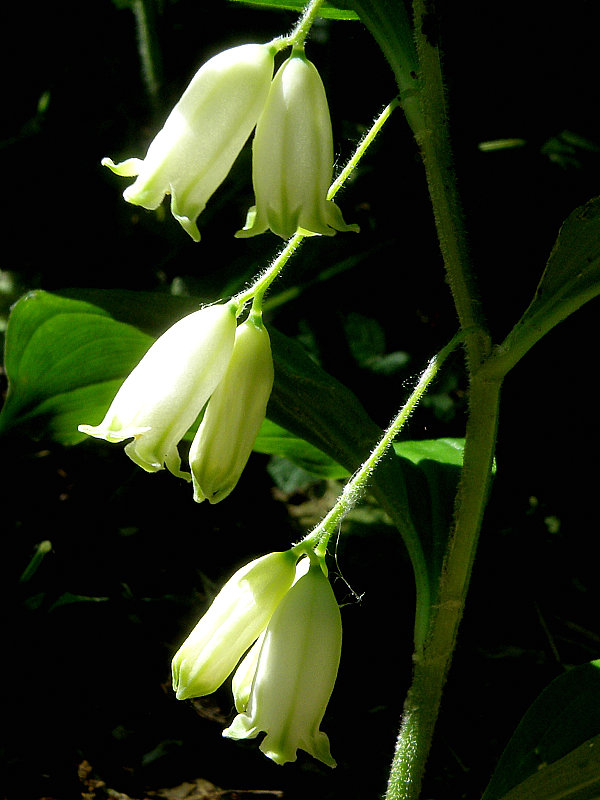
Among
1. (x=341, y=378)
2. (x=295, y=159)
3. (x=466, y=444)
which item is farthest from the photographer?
(x=341, y=378)

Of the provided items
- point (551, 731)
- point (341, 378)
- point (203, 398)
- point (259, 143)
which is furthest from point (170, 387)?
point (341, 378)

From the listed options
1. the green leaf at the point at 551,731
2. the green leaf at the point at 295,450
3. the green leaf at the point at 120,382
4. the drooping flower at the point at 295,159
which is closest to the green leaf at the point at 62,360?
the green leaf at the point at 120,382

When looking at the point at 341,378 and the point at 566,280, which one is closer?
the point at 566,280

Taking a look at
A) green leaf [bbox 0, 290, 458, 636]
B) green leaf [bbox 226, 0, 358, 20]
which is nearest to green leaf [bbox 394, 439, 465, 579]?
green leaf [bbox 0, 290, 458, 636]

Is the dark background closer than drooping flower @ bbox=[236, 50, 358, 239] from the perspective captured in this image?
No

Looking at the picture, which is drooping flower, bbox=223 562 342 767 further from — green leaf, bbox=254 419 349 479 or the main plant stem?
green leaf, bbox=254 419 349 479

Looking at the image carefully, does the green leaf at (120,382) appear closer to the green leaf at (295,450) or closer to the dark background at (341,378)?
the green leaf at (295,450)

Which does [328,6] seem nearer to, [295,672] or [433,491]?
[433,491]
